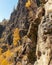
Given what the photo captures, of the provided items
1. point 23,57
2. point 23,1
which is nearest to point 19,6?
point 23,1

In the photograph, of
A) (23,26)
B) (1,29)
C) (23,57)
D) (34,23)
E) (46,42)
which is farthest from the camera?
(1,29)

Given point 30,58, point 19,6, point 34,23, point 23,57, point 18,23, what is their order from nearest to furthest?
point 34,23
point 30,58
point 23,57
point 18,23
point 19,6

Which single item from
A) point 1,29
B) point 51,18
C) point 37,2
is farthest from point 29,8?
point 51,18

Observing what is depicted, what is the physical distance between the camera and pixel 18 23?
137 m

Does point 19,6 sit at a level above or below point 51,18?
above

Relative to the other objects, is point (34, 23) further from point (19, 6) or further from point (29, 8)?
point (19, 6)

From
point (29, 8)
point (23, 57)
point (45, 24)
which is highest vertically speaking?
point (29, 8)

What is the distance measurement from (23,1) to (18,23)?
1459cm

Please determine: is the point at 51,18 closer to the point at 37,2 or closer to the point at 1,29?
the point at 37,2

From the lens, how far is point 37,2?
125562mm

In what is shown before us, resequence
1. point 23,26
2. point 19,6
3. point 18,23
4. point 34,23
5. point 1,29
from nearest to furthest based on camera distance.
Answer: point 34,23 < point 23,26 < point 18,23 < point 19,6 < point 1,29

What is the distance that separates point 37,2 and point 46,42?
324 ft

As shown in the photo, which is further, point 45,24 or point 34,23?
point 34,23

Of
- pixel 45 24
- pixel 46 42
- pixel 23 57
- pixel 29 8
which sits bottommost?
pixel 23 57
